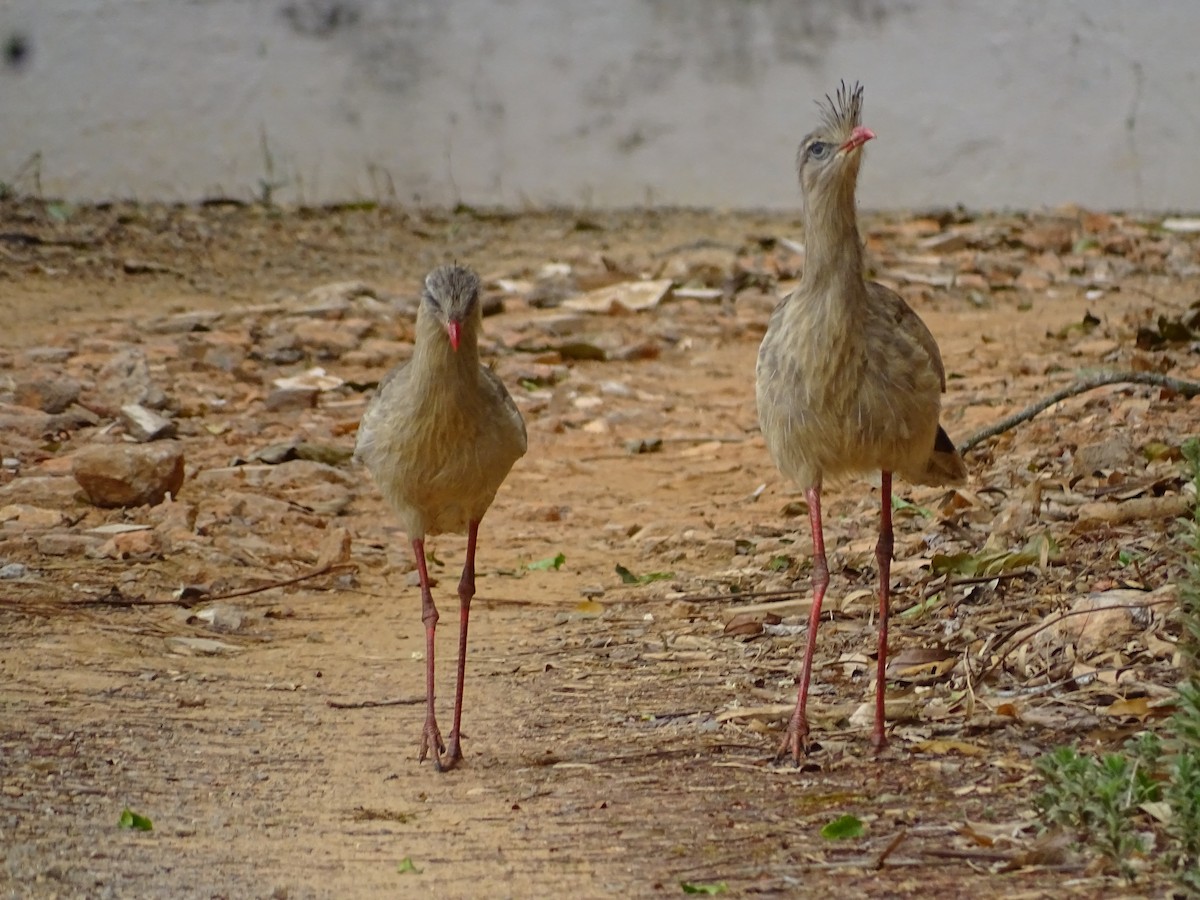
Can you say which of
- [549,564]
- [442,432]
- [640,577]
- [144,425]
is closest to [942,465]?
[442,432]

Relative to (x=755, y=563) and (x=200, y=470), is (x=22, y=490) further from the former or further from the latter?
(x=755, y=563)

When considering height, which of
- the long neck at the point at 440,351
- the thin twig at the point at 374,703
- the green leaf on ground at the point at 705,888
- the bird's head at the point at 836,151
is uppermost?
the bird's head at the point at 836,151

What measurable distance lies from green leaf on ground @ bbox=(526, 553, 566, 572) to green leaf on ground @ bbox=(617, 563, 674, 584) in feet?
1.12

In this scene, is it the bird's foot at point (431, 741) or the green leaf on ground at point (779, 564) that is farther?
the green leaf on ground at point (779, 564)

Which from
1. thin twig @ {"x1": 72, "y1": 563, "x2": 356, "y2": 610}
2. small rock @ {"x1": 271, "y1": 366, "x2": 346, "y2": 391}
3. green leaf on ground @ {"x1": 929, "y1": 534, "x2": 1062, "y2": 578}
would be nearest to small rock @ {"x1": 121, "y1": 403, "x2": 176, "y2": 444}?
small rock @ {"x1": 271, "y1": 366, "x2": 346, "y2": 391}

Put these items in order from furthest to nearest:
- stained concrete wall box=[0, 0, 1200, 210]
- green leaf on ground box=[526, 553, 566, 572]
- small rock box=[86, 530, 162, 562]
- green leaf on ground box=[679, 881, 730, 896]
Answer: stained concrete wall box=[0, 0, 1200, 210] → green leaf on ground box=[526, 553, 566, 572] → small rock box=[86, 530, 162, 562] → green leaf on ground box=[679, 881, 730, 896]

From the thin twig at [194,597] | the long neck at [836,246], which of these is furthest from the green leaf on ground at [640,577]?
the long neck at [836,246]

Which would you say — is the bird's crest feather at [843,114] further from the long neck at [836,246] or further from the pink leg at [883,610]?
the pink leg at [883,610]

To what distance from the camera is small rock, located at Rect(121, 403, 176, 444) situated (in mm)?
7246

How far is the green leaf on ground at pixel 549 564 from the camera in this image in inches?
245

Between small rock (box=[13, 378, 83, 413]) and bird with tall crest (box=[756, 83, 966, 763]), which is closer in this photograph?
bird with tall crest (box=[756, 83, 966, 763])

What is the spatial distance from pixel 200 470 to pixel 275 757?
3.16 m

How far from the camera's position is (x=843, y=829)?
330 cm

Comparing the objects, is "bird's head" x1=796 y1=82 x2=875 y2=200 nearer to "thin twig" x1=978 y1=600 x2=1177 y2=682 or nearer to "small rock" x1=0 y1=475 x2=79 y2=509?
"thin twig" x1=978 y1=600 x2=1177 y2=682
